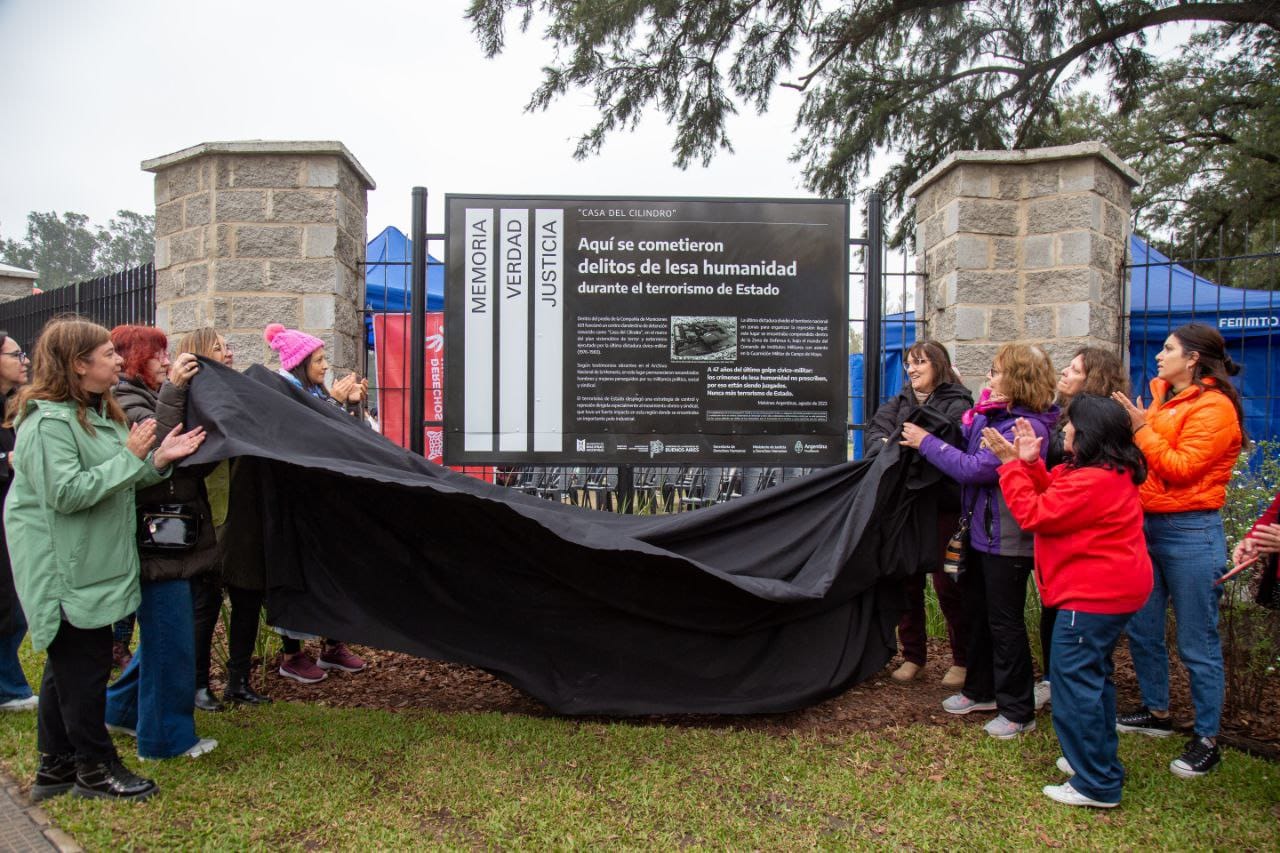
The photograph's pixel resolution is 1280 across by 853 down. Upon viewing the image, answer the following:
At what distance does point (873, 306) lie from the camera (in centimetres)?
511

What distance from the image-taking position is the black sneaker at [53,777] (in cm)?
307

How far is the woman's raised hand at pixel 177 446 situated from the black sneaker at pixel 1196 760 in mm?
4052

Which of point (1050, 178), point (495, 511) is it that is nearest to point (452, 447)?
point (495, 511)

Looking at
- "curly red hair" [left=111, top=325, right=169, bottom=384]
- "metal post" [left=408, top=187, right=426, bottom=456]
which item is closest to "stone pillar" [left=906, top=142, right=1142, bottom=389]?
"metal post" [left=408, top=187, right=426, bottom=456]

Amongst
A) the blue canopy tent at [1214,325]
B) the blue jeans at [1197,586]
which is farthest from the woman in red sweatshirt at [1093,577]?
the blue canopy tent at [1214,325]

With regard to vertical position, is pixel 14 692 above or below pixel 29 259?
below

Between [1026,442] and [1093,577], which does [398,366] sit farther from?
[1093,577]

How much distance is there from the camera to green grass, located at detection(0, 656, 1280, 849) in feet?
9.46

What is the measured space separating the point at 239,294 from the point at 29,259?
302 ft

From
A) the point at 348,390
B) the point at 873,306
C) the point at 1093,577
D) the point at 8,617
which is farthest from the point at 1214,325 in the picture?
the point at 8,617

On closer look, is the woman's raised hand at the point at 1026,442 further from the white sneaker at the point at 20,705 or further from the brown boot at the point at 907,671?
the white sneaker at the point at 20,705

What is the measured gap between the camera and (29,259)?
259 feet

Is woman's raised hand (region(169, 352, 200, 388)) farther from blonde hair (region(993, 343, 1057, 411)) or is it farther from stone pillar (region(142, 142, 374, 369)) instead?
blonde hair (region(993, 343, 1057, 411))

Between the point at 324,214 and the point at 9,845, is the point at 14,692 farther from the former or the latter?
the point at 324,214
